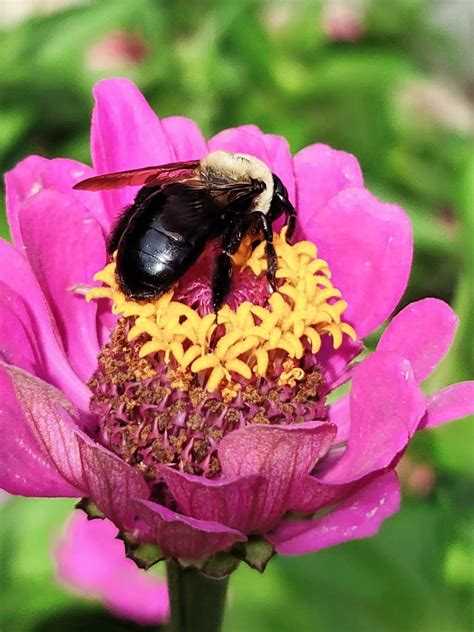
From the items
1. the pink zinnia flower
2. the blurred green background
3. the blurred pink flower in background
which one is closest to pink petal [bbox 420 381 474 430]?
the pink zinnia flower

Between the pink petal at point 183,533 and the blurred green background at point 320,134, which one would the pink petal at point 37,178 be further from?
the blurred green background at point 320,134

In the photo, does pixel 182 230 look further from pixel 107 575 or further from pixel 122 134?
pixel 107 575

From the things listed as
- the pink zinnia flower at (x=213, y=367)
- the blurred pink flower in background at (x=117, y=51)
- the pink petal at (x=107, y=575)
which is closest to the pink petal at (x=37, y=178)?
the pink zinnia flower at (x=213, y=367)

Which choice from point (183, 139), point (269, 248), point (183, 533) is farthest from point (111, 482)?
point (183, 139)

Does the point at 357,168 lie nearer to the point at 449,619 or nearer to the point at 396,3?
the point at 449,619

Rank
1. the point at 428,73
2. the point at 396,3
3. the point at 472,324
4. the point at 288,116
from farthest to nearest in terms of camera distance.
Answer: the point at 428,73
the point at 396,3
the point at 288,116
the point at 472,324

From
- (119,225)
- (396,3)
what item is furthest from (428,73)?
(119,225)

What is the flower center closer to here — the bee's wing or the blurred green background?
the bee's wing
